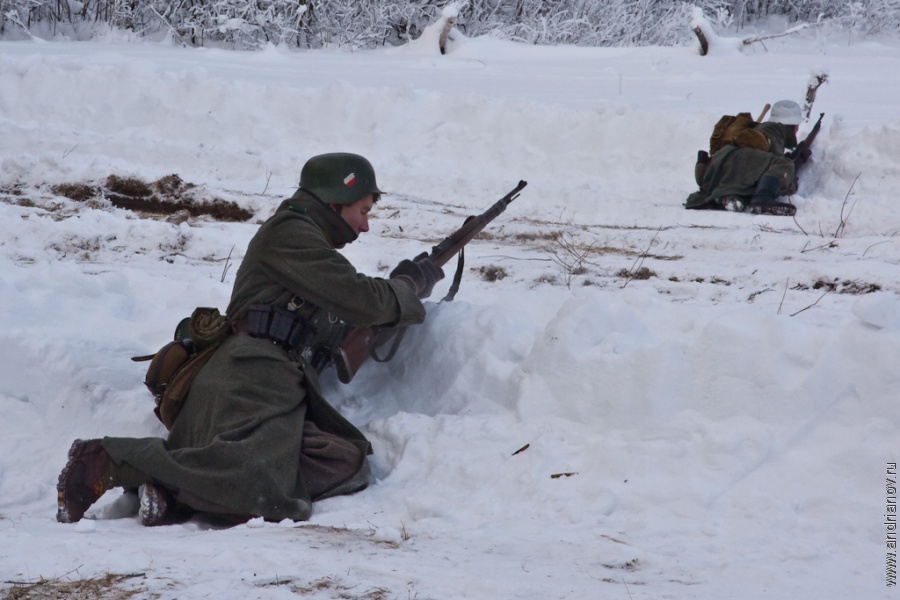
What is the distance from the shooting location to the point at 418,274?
3.87m

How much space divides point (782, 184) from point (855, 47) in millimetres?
7814

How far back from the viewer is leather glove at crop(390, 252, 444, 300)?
3838 mm

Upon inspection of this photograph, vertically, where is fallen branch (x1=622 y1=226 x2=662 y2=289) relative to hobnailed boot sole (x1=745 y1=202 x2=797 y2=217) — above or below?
below

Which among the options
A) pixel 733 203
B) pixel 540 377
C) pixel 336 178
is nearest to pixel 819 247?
pixel 733 203

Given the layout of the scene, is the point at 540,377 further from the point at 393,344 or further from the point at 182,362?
the point at 182,362

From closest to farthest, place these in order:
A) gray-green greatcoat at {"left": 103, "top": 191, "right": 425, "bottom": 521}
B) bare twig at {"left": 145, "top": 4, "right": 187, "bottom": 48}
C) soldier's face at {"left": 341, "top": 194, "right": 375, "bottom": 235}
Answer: gray-green greatcoat at {"left": 103, "top": 191, "right": 425, "bottom": 521} < soldier's face at {"left": 341, "top": 194, "right": 375, "bottom": 235} < bare twig at {"left": 145, "top": 4, "right": 187, "bottom": 48}

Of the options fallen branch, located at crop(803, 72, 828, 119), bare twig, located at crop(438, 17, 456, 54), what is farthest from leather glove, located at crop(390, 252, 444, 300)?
bare twig, located at crop(438, 17, 456, 54)

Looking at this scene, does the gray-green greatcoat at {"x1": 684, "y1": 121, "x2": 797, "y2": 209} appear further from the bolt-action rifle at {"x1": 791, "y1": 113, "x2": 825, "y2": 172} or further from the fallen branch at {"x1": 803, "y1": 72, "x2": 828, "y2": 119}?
the fallen branch at {"x1": 803, "y1": 72, "x2": 828, "y2": 119}

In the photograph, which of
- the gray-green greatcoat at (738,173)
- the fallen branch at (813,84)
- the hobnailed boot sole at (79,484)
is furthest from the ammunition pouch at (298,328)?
the fallen branch at (813,84)

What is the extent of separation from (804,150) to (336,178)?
5.60 m

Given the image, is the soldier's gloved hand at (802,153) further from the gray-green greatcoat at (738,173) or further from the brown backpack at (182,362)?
the brown backpack at (182,362)

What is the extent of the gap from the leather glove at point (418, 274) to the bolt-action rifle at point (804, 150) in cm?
503

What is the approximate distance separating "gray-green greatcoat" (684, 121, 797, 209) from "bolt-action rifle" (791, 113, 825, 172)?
1.16 ft

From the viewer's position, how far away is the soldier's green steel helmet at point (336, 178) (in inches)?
140
